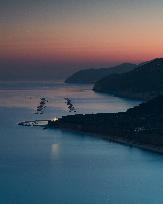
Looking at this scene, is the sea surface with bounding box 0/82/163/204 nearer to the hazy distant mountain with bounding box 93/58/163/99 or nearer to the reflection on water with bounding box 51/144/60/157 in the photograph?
the reflection on water with bounding box 51/144/60/157

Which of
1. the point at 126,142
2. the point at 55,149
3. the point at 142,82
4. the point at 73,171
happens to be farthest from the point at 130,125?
the point at 142,82

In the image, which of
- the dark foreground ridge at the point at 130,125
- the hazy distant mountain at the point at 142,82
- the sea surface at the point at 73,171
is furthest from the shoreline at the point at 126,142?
the hazy distant mountain at the point at 142,82

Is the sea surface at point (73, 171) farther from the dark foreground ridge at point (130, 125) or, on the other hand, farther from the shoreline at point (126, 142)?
the dark foreground ridge at point (130, 125)

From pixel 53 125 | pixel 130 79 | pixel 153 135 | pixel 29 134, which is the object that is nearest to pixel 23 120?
pixel 53 125

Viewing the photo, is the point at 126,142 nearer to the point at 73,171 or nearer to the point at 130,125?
the point at 130,125

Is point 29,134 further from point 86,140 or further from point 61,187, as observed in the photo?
point 61,187

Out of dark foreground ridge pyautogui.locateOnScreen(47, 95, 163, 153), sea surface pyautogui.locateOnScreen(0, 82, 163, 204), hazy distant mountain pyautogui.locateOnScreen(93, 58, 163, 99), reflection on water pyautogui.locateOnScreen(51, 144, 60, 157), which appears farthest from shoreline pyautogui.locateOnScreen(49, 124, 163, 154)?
hazy distant mountain pyautogui.locateOnScreen(93, 58, 163, 99)

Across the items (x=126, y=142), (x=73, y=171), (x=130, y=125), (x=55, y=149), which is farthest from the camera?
(x=130, y=125)
